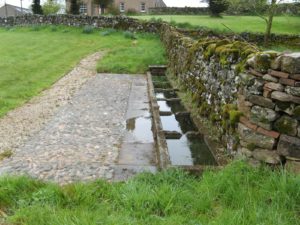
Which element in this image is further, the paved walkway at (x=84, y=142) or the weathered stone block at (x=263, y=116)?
the paved walkway at (x=84, y=142)

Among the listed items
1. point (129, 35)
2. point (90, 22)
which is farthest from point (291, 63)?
point (90, 22)

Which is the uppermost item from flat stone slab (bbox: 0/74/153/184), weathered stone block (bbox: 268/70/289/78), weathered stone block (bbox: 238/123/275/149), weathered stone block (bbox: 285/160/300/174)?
weathered stone block (bbox: 268/70/289/78)

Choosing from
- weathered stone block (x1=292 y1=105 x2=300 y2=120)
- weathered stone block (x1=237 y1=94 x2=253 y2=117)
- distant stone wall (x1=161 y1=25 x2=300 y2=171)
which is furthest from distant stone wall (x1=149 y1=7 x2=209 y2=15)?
weathered stone block (x1=292 y1=105 x2=300 y2=120)

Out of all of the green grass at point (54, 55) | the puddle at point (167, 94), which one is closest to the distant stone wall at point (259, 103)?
the puddle at point (167, 94)

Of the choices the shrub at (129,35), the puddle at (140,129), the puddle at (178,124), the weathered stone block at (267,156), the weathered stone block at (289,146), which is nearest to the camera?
the weathered stone block at (289,146)

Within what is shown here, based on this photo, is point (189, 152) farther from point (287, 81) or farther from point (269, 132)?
point (287, 81)

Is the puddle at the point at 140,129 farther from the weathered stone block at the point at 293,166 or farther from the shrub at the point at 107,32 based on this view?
the shrub at the point at 107,32

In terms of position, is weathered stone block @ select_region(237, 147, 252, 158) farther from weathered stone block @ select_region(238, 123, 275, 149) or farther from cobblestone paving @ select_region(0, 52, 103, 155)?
cobblestone paving @ select_region(0, 52, 103, 155)

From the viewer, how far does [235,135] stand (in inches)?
233

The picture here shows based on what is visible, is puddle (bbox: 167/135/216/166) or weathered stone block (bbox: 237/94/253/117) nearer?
weathered stone block (bbox: 237/94/253/117)

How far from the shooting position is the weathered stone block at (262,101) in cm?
507

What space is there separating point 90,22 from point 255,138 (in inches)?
1004

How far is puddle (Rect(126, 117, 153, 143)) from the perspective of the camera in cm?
769

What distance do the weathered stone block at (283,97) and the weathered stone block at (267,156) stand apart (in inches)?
A: 28.6
